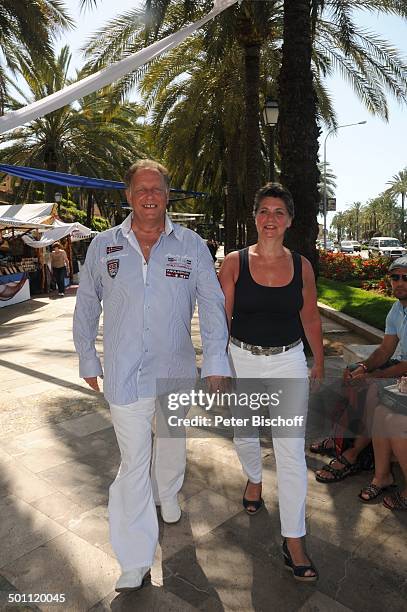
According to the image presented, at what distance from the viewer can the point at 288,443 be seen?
2451 millimetres

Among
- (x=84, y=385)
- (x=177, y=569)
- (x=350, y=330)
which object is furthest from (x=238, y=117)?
(x=177, y=569)

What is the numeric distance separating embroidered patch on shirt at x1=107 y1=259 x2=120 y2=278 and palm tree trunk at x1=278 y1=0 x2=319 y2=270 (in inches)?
178

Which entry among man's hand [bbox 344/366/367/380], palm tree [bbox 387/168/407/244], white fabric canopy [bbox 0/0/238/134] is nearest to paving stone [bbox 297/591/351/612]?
man's hand [bbox 344/366/367/380]

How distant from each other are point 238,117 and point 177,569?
16.4 metres

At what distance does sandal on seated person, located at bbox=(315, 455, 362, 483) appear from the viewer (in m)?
3.31

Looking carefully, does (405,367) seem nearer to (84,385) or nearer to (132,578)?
(132,578)

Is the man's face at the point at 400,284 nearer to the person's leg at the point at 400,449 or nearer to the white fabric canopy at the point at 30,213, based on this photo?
the person's leg at the point at 400,449

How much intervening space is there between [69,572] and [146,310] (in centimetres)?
133

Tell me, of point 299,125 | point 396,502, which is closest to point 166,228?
point 396,502

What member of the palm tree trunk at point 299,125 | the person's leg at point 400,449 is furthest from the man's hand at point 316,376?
the palm tree trunk at point 299,125

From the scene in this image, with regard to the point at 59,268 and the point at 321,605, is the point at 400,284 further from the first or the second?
the point at 59,268

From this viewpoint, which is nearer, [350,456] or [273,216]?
[273,216]

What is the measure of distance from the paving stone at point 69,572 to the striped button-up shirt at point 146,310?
87 centimetres

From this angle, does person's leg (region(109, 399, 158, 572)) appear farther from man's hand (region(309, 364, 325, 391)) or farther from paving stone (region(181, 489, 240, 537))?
man's hand (region(309, 364, 325, 391))
